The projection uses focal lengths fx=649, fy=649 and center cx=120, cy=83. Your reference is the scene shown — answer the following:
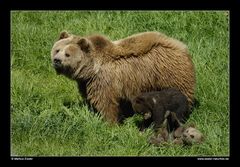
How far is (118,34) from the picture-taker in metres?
12.1


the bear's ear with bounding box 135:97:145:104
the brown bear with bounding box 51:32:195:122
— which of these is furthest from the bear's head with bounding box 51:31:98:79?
the bear's ear with bounding box 135:97:145:104

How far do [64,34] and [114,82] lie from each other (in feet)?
3.70

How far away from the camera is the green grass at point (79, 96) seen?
9016mm

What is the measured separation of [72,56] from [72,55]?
0.05 feet

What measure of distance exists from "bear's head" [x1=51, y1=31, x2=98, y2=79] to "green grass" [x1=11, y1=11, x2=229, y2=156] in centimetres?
58

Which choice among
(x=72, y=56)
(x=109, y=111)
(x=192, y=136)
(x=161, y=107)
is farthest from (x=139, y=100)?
(x=72, y=56)

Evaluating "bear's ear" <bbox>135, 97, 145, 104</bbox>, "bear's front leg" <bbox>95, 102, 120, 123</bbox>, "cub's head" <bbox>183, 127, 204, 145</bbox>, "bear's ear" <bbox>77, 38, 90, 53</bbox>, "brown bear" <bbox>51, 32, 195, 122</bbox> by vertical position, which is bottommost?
"cub's head" <bbox>183, 127, 204, 145</bbox>

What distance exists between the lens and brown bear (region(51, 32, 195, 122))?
976 centimetres

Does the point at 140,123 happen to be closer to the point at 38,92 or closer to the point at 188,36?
the point at 38,92

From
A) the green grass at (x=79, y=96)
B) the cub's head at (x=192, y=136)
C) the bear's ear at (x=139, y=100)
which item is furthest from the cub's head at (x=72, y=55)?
the cub's head at (x=192, y=136)

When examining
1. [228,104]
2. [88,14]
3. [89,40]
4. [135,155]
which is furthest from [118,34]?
[135,155]

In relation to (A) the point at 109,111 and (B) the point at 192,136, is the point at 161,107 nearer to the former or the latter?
(B) the point at 192,136

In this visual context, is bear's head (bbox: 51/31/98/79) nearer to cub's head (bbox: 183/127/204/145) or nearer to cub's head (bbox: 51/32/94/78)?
cub's head (bbox: 51/32/94/78)

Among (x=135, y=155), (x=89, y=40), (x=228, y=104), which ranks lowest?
(x=135, y=155)
